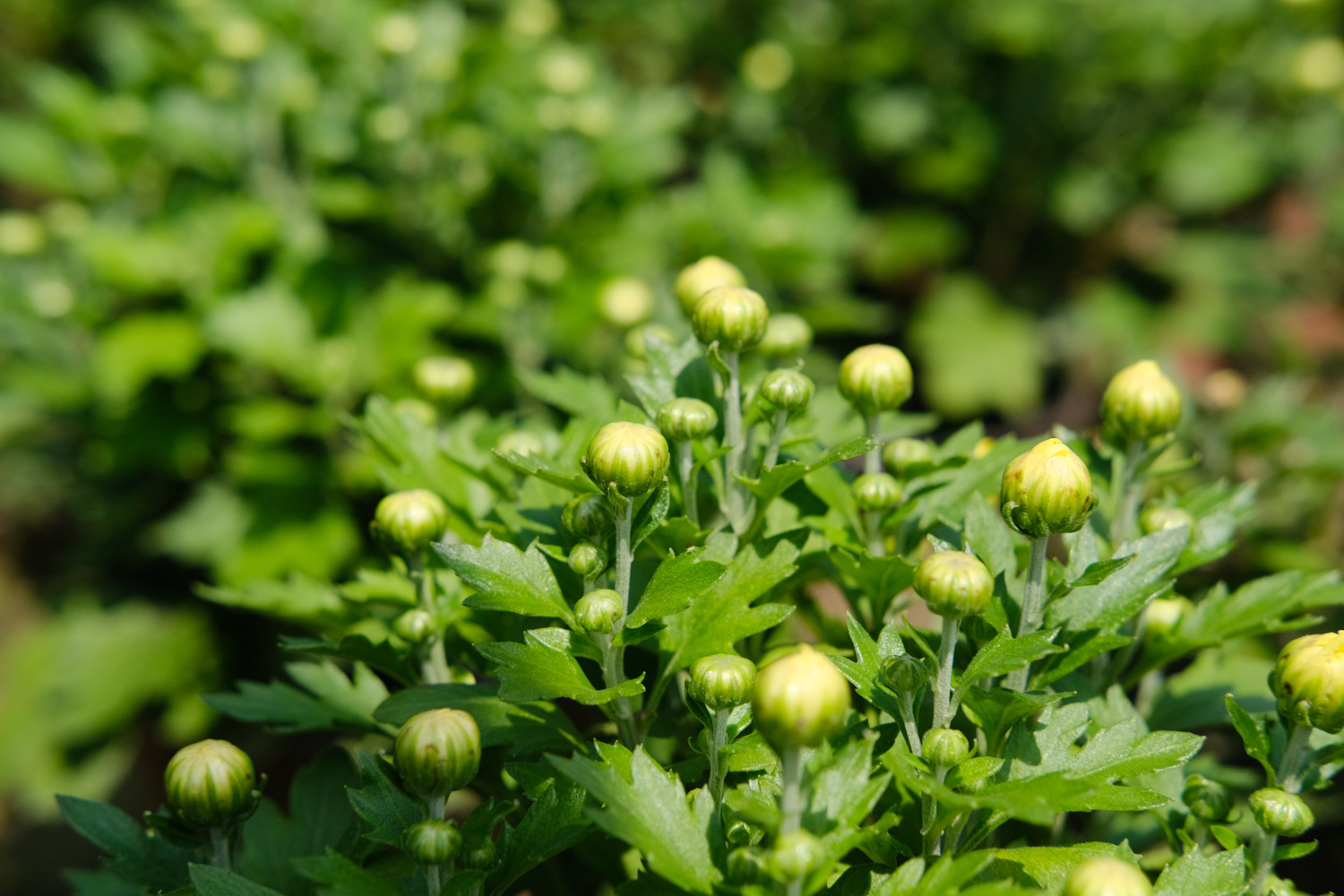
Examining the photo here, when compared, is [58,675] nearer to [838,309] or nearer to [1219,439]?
[838,309]

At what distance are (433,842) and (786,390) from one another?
1.71 ft

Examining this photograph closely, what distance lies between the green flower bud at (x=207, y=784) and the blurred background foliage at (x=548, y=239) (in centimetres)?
80

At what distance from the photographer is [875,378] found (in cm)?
104

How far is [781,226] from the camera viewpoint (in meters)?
2.65

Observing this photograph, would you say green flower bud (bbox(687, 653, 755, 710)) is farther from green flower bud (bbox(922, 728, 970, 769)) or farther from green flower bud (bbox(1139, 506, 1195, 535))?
green flower bud (bbox(1139, 506, 1195, 535))

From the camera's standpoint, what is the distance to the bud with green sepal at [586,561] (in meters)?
0.92

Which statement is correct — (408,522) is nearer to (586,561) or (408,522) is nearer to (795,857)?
(586,561)

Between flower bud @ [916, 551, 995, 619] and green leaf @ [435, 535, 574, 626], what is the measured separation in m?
0.33

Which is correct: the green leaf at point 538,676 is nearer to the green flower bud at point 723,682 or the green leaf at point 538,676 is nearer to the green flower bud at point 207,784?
the green flower bud at point 723,682

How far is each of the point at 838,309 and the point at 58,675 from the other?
220 centimetres

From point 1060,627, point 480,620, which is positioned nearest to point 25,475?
point 480,620

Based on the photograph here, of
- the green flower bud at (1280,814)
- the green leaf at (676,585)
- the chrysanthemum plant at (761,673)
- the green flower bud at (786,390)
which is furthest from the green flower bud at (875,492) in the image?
the green flower bud at (1280,814)

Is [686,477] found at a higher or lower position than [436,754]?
higher

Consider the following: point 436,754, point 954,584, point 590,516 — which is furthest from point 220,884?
point 954,584
